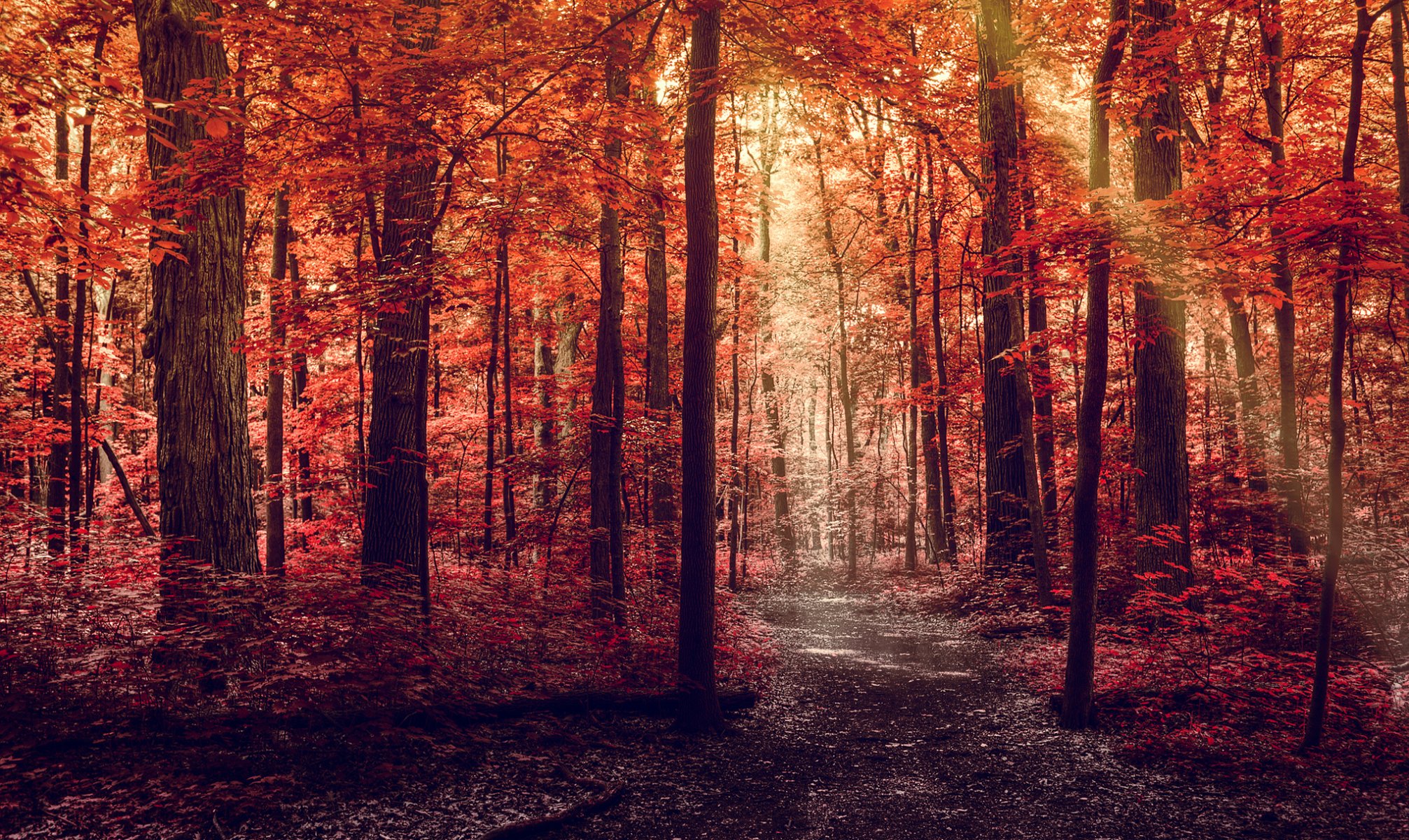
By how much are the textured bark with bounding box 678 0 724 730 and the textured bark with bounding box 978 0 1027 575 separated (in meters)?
5.16

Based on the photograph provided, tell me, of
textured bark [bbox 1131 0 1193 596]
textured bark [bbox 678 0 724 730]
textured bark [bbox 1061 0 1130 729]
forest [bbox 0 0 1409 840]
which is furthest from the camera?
textured bark [bbox 1131 0 1193 596]

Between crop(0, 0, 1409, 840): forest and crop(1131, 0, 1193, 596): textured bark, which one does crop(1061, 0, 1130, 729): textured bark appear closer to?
crop(0, 0, 1409, 840): forest

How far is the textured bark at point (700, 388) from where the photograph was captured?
6.94 m

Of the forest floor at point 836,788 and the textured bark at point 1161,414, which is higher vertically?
the textured bark at point 1161,414

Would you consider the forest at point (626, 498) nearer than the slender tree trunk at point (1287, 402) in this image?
Yes

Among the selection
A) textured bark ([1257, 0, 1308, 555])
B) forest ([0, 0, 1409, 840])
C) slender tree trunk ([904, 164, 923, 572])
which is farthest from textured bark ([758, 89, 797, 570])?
textured bark ([1257, 0, 1308, 555])

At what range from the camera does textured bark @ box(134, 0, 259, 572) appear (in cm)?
661

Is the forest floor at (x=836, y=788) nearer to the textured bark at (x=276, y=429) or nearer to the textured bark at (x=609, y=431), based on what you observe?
the textured bark at (x=609, y=431)

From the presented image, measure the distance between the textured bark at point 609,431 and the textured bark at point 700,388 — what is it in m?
1.35

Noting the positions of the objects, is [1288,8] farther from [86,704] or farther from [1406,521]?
[86,704]


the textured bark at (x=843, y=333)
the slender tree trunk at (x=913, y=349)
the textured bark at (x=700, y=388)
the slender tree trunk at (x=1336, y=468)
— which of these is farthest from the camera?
the textured bark at (x=843, y=333)

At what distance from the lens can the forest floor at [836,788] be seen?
15.2 ft

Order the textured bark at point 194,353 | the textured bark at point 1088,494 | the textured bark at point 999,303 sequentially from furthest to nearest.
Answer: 1. the textured bark at point 999,303
2. the textured bark at point 194,353
3. the textured bark at point 1088,494

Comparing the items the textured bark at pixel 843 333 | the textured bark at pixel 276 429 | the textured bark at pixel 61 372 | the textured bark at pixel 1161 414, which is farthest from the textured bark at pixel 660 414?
the textured bark at pixel 843 333
